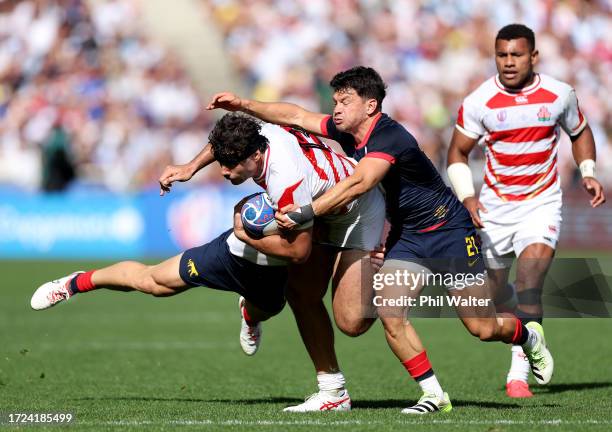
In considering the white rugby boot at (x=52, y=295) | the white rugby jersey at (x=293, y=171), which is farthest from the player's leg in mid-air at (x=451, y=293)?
the white rugby boot at (x=52, y=295)

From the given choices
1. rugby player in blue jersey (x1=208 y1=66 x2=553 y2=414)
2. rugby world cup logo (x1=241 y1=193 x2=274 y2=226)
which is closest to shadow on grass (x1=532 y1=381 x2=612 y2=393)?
rugby player in blue jersey (x1=208 y1=66 x2=553 y2=414)

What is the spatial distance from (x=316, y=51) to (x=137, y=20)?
14.6 ft

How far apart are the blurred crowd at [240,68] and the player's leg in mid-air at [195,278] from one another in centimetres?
1570

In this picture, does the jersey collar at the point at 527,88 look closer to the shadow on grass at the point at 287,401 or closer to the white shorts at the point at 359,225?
the white shorts at the point at 359,225

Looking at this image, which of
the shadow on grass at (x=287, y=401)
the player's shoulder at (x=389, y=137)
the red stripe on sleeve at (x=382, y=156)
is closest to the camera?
the red stripe on sleeve at (x=382, y=156)

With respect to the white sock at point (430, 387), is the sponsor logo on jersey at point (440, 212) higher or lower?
higher

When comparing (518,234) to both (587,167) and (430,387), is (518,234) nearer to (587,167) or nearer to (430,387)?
(587,167)

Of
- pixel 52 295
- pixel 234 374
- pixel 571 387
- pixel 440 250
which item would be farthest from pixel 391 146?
pixel 234 374

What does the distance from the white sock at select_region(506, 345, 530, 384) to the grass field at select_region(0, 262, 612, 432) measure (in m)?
0.19

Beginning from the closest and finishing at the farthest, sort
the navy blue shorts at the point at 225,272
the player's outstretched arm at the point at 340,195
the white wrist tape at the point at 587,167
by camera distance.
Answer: the player's outstretched arm at the point at 340,195 → the navy blue shorts at the point at 225,272 → the white wrist tape at the point at 587,167

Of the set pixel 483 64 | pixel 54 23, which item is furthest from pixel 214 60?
pixel 483 64

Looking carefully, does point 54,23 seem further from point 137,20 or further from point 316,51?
point 316,51

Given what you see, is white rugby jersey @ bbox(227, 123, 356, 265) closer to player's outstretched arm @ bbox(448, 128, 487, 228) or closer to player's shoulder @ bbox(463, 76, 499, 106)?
player's outstretched arm @ bbox(448, 128, 487, 228)

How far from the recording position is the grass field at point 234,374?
23.2 feet
